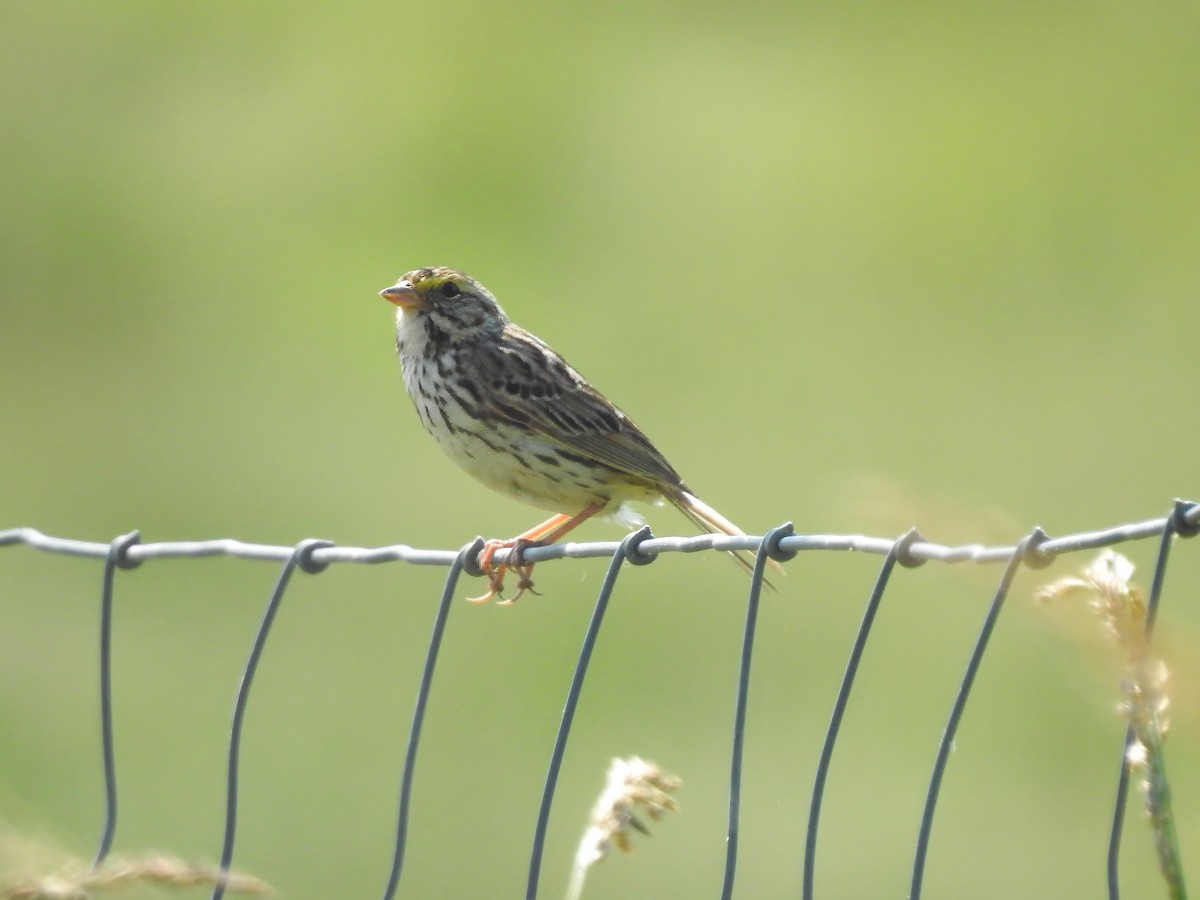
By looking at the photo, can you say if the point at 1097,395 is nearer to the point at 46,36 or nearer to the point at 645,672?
the point at 645,672

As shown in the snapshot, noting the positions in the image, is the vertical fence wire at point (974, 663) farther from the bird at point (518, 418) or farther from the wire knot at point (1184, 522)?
the bird at point (518, 418)

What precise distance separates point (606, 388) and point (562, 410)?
1196 centimetres

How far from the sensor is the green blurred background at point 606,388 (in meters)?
13.0

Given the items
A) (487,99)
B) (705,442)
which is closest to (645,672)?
(705,442)

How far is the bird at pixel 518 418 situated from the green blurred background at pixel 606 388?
4.67 ft

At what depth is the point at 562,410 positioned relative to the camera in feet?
25.2

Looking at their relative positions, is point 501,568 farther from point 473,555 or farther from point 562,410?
point 473,555

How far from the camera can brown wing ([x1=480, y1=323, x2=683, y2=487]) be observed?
7.55m

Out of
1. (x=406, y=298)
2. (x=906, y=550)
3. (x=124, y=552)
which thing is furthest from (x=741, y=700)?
(x=406, y=298)

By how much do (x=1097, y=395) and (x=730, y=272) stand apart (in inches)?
200

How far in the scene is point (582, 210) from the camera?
24703 millimetres

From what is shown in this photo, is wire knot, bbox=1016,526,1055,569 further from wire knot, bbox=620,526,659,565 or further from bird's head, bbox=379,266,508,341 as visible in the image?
bird's head, bbox=379,266,508,341

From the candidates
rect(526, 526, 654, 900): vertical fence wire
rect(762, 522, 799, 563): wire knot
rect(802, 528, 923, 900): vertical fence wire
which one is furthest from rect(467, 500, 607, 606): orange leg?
rect(802, 528, 923, 900): vertical fence wire

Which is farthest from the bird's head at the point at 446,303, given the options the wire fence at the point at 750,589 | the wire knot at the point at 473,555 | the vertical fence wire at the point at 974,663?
the vertical fence wire at the point at 974,663
